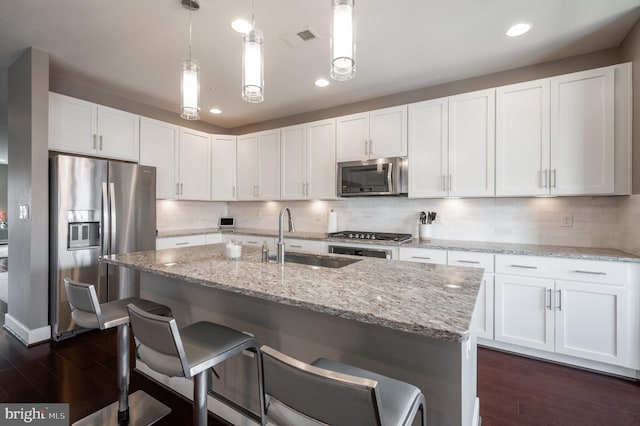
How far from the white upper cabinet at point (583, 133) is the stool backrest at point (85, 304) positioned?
3.46 metres

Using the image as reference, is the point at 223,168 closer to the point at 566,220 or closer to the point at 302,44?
the point at 302,44

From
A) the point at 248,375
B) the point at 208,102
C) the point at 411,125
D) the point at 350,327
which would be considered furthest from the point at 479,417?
the point at 208,102

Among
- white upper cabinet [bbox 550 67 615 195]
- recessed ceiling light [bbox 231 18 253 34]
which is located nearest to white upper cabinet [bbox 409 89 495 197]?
white upper cabinet [bbox 550 67 615 195]

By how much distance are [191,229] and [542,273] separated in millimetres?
4442

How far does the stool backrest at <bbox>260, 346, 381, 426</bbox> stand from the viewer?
2.31 feet

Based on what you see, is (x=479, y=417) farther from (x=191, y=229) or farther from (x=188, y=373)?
(x=191, y=229)

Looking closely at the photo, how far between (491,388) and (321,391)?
202cm

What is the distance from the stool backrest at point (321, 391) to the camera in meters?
0.70

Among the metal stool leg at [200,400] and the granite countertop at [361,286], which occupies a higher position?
the granite countertop at [361,286]

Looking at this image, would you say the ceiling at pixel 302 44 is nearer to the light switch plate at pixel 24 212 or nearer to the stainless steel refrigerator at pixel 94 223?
the stainless steel refrigerator at pixel 94 223

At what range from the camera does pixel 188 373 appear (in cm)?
117

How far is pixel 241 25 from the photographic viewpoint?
2314mm

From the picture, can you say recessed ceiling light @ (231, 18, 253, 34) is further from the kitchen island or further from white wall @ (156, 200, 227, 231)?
white wall @ (156, 200, 227, 231)

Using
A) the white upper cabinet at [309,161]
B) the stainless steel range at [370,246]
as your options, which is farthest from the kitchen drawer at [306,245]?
the white upper cabinet at [309,161]
